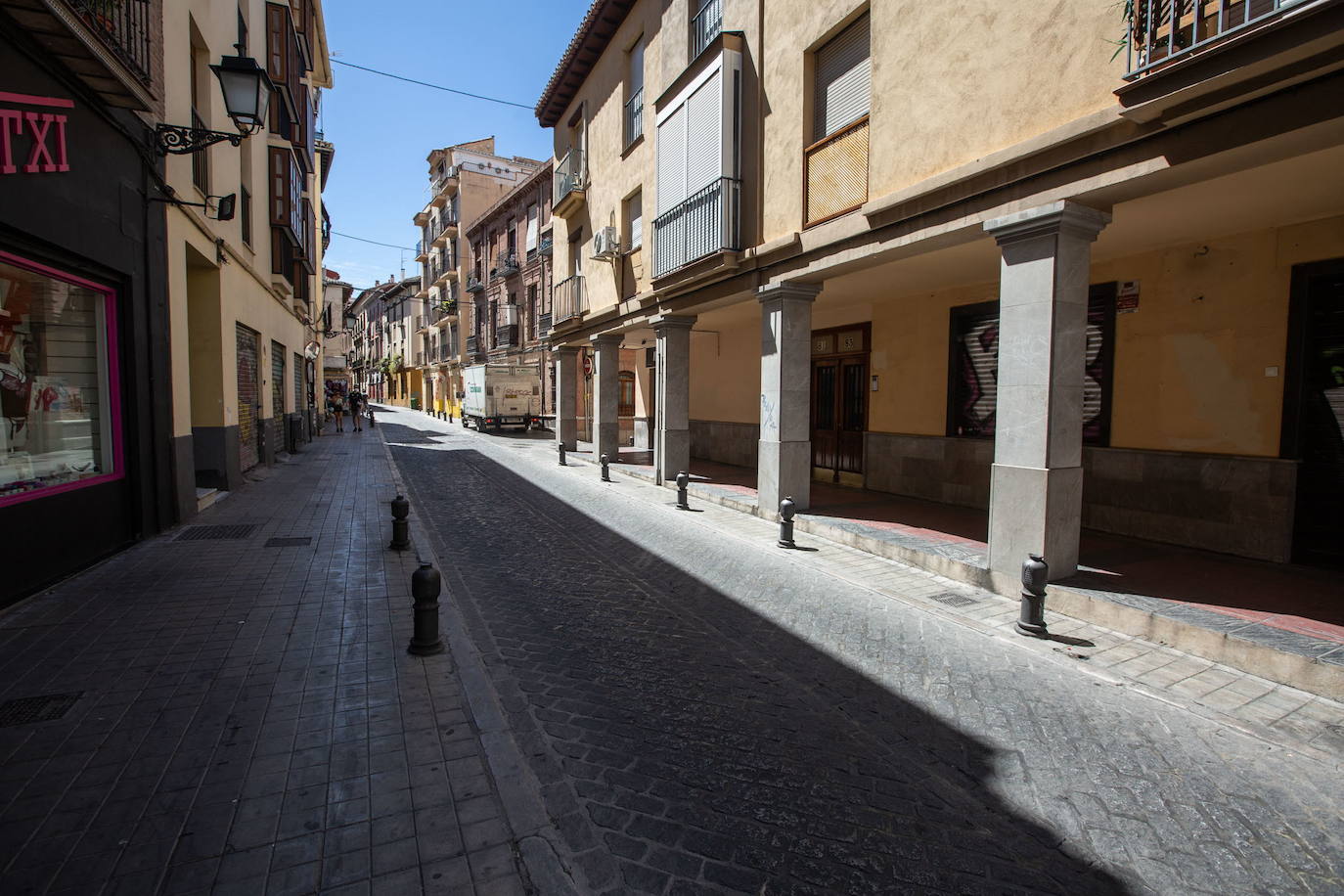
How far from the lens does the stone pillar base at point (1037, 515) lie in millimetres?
6129

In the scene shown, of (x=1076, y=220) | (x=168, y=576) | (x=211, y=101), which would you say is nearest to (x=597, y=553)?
(x=168, y=576)

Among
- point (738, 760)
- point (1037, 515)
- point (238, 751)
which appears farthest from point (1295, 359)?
point (238, 751)

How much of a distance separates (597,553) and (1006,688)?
485 cm

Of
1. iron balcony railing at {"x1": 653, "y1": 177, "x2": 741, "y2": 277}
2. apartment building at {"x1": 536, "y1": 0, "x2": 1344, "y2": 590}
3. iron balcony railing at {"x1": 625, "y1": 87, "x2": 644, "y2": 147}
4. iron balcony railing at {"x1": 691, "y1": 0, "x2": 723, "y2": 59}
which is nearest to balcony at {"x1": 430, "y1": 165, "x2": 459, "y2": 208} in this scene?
iron balcony railing at {"x1": 625, "y1": 87, "x2": 644, "y2": 147}

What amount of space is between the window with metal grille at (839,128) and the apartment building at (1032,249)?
43 millimetres

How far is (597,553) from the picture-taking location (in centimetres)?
817

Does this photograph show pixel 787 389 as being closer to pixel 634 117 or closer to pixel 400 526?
pixel 400 526

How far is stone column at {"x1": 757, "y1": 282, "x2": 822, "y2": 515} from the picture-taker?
1009 cm

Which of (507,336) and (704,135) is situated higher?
(704,135)

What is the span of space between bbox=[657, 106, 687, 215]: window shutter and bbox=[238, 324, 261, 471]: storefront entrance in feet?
28.7

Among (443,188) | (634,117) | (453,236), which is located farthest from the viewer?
(443,188)

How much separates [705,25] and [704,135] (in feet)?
8.62

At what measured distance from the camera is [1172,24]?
191 inches

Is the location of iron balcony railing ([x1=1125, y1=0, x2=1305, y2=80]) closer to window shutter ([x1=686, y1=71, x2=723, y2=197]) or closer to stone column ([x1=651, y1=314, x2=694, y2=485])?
window shutter ([x1=686, y1=71, x2=723, y2=197])
